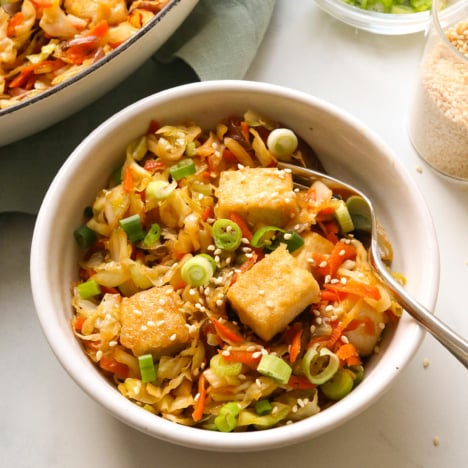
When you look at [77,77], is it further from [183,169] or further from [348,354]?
[348,354]

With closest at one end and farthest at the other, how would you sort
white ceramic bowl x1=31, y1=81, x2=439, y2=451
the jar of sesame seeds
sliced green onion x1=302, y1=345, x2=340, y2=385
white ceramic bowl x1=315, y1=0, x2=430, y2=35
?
white ceramic bowl x1=31, y1=81, x2=439, y2=451
sliced green onion x1=302, y1=345, x2=340, y2=385
the jar of sesame seeds
white ceramic bowl x1=315, y1=0, x2=430, y2=35

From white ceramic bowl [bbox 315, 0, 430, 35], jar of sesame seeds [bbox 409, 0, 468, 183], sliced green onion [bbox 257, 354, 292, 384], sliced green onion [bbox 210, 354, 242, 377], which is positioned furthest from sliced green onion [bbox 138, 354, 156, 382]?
white ceramic bowl [bbox 315, 0, 430, 35]

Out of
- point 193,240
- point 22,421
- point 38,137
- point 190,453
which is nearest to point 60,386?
point 22,421

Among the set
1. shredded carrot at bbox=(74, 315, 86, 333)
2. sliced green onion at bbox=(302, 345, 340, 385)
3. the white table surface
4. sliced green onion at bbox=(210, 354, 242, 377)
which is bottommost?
the white table surface

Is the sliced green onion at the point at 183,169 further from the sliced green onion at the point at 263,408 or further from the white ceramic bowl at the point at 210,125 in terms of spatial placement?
the sliced green onion at the point at 263,408

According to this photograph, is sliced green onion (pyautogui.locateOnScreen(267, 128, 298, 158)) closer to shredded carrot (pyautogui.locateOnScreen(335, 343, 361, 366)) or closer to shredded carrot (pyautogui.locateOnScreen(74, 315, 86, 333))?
shredded carrot (pyautogui.locateOnScreen(335, 343, 361, 366))

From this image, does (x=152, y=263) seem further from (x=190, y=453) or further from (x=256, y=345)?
(x=190, y=453)
